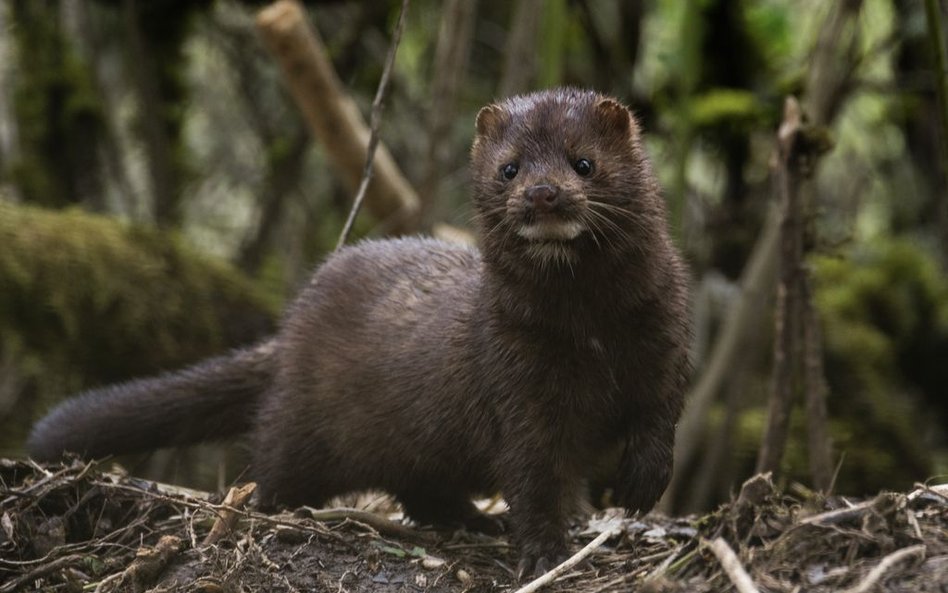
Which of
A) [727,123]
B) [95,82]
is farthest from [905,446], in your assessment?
[95,82]

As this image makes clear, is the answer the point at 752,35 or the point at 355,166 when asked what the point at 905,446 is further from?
the point at 355,166

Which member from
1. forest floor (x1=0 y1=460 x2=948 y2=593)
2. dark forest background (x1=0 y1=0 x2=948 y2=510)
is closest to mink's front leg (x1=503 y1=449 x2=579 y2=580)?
forest floor (x1=0 y1=460 x2=948 y2=593)

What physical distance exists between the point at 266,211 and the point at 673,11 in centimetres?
390

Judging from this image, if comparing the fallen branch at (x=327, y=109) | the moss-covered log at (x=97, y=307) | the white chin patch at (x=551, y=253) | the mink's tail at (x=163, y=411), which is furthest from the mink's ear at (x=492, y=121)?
the moss-covered log at (x=97, y=307)

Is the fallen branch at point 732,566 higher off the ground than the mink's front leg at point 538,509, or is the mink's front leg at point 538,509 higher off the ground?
the fallen branch at point 732,566

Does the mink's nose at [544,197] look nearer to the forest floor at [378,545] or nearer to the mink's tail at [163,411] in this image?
the forest floor at [378,545]

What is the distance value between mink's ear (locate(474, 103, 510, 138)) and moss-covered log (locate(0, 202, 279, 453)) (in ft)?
11.9

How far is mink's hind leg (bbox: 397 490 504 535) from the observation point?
5.16 metres

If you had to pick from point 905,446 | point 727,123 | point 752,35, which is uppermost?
point 752,35

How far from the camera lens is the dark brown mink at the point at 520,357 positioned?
4324 millimetres

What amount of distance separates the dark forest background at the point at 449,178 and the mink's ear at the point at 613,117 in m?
2.28

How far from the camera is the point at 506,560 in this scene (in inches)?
186

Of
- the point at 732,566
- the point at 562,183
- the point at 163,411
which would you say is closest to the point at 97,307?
the point at 163,411

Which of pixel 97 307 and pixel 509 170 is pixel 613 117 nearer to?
pixel 509 170
